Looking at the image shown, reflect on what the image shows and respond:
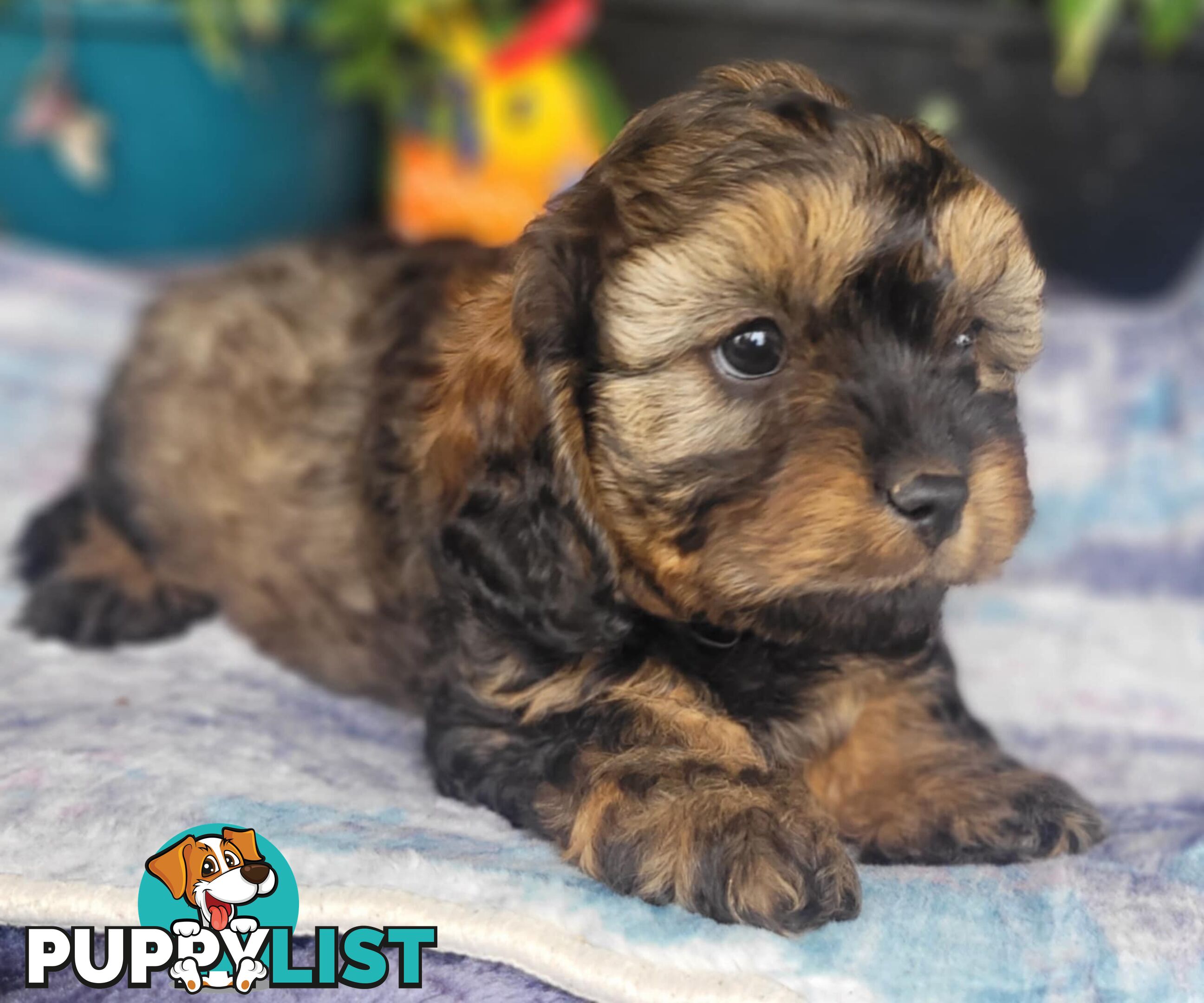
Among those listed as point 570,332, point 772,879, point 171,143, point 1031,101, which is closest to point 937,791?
point 772,879

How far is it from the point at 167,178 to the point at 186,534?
2.89 m

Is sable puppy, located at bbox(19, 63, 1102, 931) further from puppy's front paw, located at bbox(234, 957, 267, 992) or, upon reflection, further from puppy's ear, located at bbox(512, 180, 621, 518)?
puppy's front paw, located at bbox(234, 957, 267, 992)

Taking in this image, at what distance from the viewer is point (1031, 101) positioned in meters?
5.24

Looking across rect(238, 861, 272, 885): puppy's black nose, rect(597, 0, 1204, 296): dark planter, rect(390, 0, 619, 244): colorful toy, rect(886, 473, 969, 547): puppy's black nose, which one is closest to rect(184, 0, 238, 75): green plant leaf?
rect(390, 0, 619, 244): colorful toy

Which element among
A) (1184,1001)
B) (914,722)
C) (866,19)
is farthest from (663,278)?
(866,19)

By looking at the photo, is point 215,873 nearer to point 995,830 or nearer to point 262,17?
point 995,830

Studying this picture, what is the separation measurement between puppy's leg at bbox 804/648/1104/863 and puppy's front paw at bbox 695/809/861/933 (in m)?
0.34

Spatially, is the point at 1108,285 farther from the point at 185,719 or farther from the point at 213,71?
the point at 185,719

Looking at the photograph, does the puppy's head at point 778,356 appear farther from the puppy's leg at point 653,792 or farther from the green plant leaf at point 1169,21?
the green plant leaf at point 1169,21

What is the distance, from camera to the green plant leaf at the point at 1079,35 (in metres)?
4.49

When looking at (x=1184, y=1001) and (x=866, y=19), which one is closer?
(x=1184, y=1001)

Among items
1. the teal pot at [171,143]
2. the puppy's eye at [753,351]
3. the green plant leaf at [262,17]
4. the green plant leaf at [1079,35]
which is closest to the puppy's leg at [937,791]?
the puppy's eye at [753,351]

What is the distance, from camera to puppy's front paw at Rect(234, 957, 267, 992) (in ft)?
6.33

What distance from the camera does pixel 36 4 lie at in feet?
17.2
